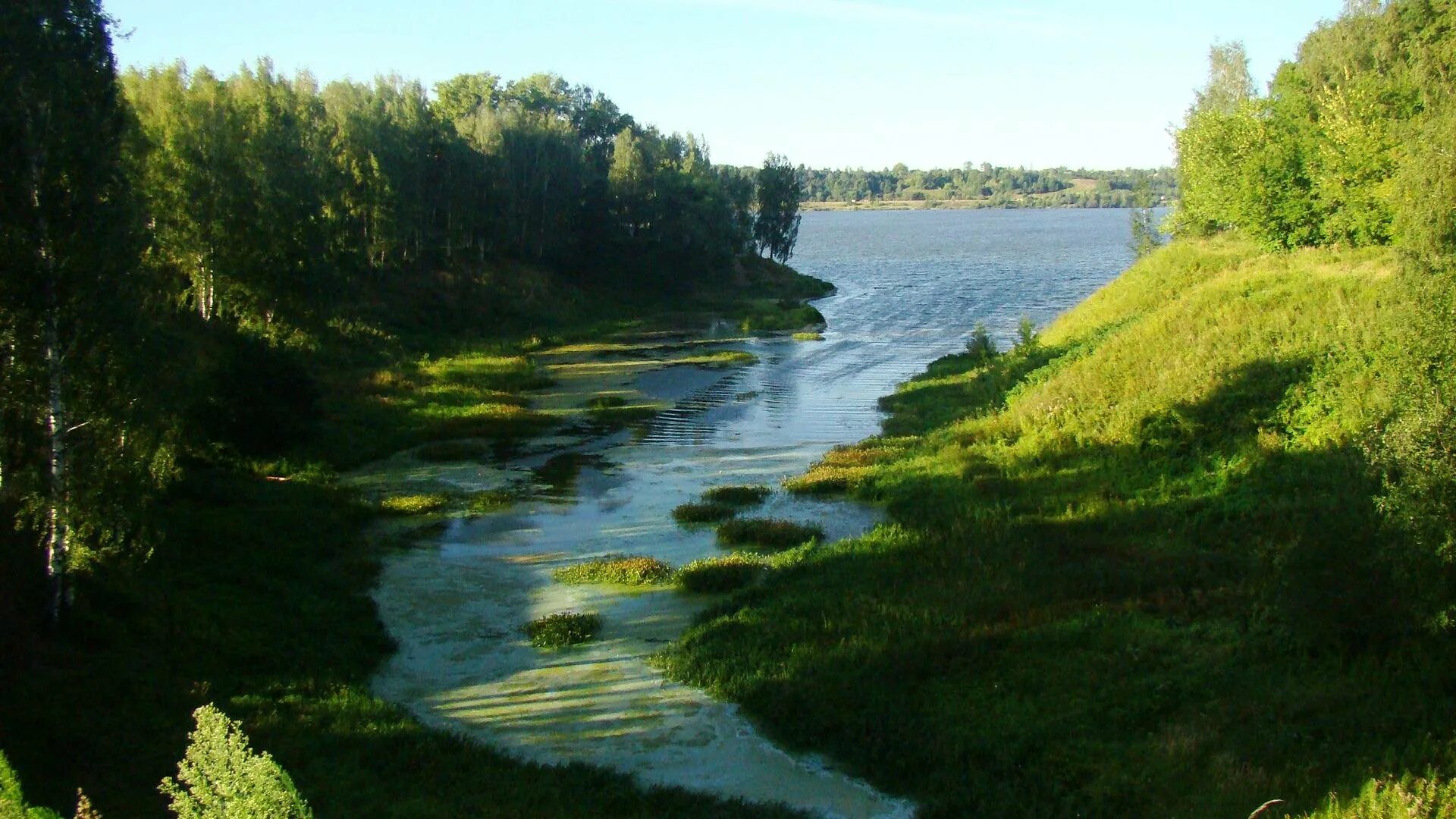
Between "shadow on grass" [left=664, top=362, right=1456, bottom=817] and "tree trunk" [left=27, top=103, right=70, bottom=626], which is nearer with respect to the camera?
"shadow on grass" [left=664, top=362, right=1456, bottom=817]

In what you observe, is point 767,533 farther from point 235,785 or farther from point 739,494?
point 235,785

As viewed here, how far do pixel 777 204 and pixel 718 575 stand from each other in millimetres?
88700

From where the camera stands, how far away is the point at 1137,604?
54.9 ft

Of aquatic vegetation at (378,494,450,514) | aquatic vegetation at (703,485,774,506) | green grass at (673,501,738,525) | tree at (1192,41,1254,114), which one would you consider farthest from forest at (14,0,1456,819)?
tree at (1192,41,1254,114)

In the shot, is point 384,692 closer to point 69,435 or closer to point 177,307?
point 69,435

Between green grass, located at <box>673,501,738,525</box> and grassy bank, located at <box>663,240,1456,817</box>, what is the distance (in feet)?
9.98

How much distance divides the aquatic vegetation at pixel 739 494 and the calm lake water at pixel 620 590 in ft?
1.57

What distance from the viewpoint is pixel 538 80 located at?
128 metres

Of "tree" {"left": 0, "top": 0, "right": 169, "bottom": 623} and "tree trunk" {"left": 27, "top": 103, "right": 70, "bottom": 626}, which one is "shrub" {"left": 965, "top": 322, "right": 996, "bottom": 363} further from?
"tree trunk" {"left": 27, "top": 103, "right": 70, "bottom": 626}

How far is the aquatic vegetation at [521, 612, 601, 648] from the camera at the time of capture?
1836 centimetres

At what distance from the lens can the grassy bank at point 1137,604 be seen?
1223 cm

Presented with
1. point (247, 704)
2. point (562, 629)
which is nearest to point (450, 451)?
point (562, 629)

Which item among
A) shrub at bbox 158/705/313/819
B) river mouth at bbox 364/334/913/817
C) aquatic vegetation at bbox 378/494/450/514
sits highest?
shrub at bbox 158/705/313/819

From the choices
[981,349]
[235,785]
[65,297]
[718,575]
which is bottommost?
[718,575]
